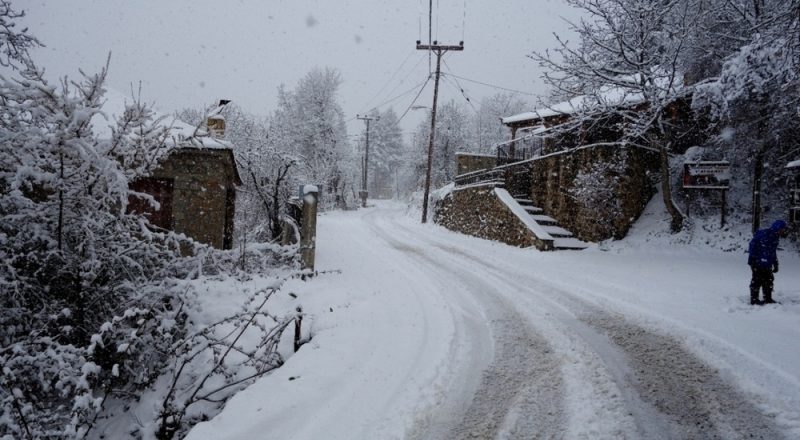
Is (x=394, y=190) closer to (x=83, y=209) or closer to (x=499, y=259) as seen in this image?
(x=499, y=259)

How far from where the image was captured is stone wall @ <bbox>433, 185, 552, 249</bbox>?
12989 millimetres

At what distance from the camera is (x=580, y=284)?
8.00 metres

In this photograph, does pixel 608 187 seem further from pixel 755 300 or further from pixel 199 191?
pixel 199 191

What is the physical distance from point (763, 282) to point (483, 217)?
31.2 ft

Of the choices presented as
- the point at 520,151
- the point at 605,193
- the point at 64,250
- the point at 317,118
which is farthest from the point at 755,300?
the point at 317,118

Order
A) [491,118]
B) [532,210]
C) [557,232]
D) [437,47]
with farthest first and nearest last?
[491,118] → [437,47] → [532,210] → [557,232]

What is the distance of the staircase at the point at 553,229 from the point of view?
1185 cm

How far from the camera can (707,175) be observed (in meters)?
10.7

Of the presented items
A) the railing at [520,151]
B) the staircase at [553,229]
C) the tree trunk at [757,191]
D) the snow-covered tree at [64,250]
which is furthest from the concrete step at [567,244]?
the snow-covered tree at [64,250]

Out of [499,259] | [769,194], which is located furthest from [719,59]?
[499,259]

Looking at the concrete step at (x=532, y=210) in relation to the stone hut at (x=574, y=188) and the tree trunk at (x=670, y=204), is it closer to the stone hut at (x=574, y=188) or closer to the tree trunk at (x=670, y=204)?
the stone hut at (x=574, y=188)

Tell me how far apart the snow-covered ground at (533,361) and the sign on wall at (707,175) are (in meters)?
2.67

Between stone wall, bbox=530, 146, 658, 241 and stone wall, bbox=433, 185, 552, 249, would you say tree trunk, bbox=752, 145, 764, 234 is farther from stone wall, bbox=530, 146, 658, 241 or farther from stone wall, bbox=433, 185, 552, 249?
stone wall, bbox=433, 185, 552, 249

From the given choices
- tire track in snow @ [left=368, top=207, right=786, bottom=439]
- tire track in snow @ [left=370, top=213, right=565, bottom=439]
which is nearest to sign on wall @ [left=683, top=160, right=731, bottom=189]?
tire track in snow @ [left=368, top=207, right=786, bottom=439]
